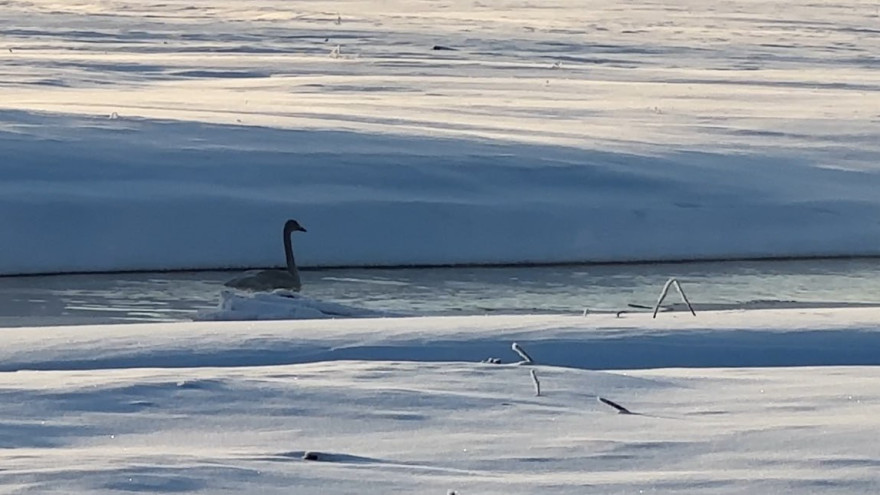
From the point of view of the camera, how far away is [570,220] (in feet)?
27.6

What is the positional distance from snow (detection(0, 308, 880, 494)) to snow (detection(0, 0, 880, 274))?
271 centimetres

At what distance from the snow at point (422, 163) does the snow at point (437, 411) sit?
271cm

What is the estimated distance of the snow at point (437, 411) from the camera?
10.3ft

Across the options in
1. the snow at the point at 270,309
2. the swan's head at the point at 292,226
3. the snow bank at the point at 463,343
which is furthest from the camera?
the swan's head at the point at 292,226

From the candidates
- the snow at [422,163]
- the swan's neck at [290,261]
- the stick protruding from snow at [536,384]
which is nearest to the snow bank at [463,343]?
the stick protruding from snow at [536,384]

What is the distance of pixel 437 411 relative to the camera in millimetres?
3766

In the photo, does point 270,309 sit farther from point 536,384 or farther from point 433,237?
point 536,384

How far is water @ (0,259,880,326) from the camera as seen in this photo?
6.68 metres

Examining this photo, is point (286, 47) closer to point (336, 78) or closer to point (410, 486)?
point (336, 78)

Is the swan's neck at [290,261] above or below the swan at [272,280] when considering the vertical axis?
above

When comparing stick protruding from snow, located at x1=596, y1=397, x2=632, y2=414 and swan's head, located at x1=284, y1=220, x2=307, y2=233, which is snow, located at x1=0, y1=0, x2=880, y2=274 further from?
stick protruding from snow, located at x1=596, y1=397, x2=632, y2=414

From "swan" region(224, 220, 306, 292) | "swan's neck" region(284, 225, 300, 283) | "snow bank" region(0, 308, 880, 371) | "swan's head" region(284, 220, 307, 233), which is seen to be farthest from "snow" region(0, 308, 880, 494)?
"swan's head" region(284, 220, 307, 233)

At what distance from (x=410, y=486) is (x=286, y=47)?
1530cm

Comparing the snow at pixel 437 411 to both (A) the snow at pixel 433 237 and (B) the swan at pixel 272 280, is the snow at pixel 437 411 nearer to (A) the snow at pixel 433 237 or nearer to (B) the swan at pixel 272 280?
(A) the snow at pixel 433 237
